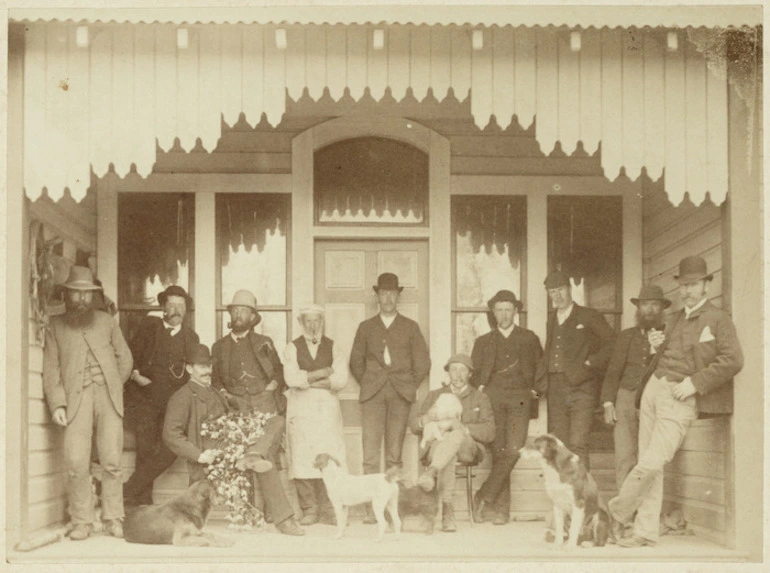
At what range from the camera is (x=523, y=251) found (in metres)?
11.8

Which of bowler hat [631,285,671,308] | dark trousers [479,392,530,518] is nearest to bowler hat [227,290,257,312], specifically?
dark trousers [479,392,530,518]

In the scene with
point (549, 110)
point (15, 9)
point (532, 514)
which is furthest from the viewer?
point (532, 514)

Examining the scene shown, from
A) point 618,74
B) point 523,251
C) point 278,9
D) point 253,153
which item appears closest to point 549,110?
point 618,74

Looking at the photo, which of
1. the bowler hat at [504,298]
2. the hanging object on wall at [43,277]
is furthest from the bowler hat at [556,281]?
the hanging object on wall at [43,277]

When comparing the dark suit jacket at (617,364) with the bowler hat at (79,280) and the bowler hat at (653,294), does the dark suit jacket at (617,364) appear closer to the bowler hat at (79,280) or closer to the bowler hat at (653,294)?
the bowler hat at (653,294)

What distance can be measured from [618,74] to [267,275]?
414cm

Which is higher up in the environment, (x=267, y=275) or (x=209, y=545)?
(x=267, y=275)

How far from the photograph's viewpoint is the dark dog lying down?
9.19m

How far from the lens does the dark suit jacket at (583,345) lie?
10.8 metres

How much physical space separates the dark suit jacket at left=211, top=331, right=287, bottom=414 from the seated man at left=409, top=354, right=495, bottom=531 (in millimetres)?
1243

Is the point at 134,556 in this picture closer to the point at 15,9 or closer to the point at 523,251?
the point at 15,9

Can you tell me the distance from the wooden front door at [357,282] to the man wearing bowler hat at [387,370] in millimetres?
366

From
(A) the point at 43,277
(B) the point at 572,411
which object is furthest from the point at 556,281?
(A) the point at 43,277

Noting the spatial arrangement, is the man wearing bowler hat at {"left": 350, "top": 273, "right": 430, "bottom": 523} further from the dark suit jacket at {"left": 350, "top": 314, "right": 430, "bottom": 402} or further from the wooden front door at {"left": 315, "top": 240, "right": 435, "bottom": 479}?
the wooden front door at {"left": 315, "top": 240, "right": 435, "bottom": 479}
